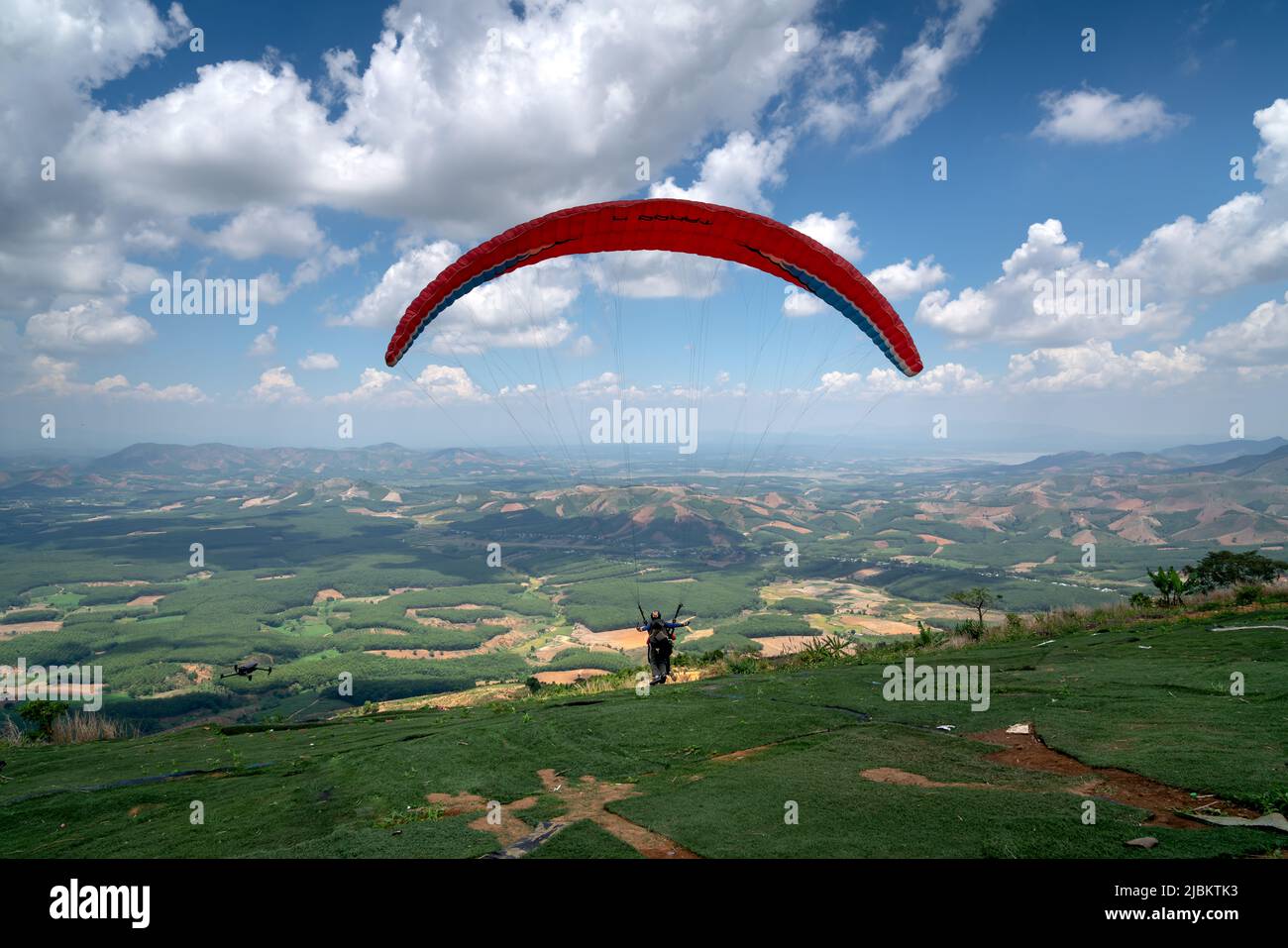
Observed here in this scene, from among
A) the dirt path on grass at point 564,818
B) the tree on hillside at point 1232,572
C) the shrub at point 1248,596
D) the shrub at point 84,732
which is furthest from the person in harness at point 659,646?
the tree on hillside at point 1232,572

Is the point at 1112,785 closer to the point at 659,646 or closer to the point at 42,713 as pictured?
the point at 659,646

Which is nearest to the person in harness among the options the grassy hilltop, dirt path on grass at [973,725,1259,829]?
the grassy hilltop

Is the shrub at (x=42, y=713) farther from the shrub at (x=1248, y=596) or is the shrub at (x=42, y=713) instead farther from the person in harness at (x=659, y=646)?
the shrub at (x=1248, y=596)

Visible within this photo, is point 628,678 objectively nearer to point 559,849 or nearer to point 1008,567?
point 559,849

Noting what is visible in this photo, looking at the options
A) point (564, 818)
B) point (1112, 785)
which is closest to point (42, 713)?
point (564, 818)
